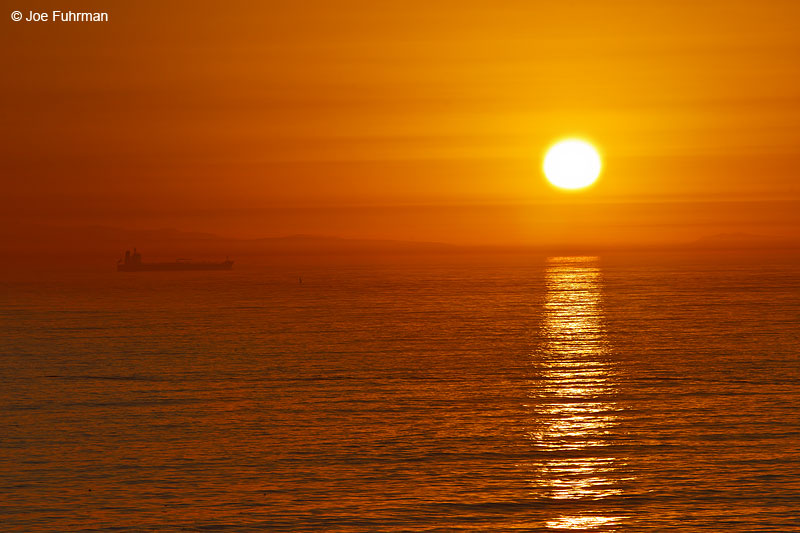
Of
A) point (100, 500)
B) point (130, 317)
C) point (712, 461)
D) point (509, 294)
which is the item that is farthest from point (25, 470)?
→ point (509, 294)

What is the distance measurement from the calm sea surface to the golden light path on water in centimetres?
16

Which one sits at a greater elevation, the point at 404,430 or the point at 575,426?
the point at 404,430

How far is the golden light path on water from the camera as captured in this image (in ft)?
101

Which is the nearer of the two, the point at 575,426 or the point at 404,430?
the point at 404,430

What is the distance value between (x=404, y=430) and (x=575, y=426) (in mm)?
8114

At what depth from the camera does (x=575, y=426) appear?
139 ft

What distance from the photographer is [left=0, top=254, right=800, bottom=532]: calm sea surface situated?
96.9 ft

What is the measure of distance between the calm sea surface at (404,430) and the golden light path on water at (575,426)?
0.16 meters

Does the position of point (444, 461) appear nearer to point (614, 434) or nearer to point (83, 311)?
point (614, 434)

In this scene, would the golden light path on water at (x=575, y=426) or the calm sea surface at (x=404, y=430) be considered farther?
the golden light path on water at (x=575, y=426)

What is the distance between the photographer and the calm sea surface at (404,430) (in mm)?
29547

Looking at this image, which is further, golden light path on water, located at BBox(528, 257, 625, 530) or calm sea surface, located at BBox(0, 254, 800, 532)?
golden light path on water, located at BBox(528, 257, 625, 530)

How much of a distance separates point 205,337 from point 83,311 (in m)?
52.6

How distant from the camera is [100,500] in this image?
3106 cm
